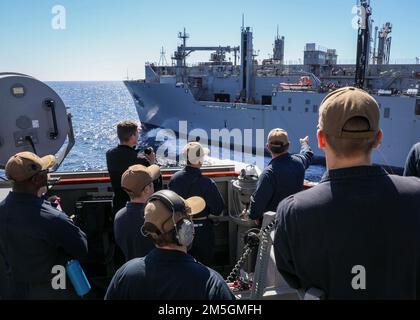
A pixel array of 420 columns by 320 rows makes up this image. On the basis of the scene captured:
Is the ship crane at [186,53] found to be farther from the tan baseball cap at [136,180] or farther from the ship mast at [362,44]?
the tan baseball cap at [136,180]

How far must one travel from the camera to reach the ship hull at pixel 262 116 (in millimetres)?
24094

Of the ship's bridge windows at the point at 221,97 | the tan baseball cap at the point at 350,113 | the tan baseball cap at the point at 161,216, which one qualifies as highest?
the tan baseball cap at the point at 350,113

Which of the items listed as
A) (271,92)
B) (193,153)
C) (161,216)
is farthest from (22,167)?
(271,92)

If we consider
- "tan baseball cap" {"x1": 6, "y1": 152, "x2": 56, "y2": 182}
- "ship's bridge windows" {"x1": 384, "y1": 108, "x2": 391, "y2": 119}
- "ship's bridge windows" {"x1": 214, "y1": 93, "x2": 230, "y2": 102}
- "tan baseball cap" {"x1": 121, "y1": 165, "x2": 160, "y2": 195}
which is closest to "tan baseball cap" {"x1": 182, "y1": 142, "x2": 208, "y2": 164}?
"tan baseball cap" {"x1": 121, "y1": 165, "x2": 160, "y2": 195}

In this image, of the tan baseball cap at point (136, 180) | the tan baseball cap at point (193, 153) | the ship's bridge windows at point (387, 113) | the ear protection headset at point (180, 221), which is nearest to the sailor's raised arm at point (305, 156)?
the tan baseball cap at point (193, 153)

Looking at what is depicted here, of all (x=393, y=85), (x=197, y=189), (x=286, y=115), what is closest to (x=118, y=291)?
(x=197, y=189)

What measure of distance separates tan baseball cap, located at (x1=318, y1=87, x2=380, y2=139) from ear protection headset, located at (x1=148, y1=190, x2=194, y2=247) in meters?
0.79

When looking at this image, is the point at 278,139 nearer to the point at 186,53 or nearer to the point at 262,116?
the point at 262,116

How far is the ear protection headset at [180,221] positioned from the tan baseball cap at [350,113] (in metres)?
0.79

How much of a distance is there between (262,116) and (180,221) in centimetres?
2915

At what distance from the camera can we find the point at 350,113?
1525mm

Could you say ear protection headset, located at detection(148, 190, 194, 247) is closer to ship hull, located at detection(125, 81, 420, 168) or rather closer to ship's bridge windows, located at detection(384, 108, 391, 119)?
ship hull, located at detection(125, 81, 420, 168)

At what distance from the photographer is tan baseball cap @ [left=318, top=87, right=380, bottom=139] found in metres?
1.53

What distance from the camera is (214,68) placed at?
41.7m
